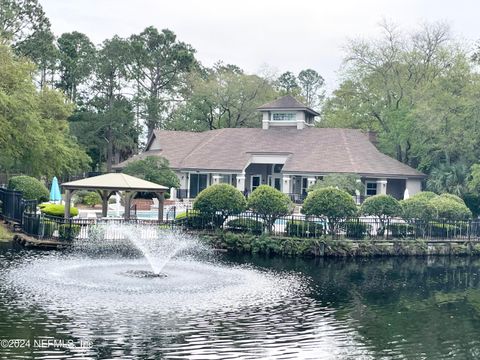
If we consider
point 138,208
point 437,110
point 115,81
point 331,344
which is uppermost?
point 115,81

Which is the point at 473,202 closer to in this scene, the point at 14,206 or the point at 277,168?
the point at 277,168

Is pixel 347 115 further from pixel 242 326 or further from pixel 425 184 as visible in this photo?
pixel 242 326

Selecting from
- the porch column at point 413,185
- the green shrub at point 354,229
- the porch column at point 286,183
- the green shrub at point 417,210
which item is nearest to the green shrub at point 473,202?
the porch column at point 413,185

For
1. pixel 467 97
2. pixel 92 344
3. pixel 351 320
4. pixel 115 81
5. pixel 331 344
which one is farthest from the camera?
pixel 115 81

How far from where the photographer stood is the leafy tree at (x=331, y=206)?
3197cm

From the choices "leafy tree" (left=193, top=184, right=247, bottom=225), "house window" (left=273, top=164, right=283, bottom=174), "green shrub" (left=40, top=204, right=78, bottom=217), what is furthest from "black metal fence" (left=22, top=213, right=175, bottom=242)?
"house window" (left=273, top=164, right=283, bottom=174)

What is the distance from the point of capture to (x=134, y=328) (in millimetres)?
15320

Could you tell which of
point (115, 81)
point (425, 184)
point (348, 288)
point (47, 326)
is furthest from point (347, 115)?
point (47, 326)

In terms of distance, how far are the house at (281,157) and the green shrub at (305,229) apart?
1474 cm

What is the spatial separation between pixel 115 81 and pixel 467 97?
117 ft

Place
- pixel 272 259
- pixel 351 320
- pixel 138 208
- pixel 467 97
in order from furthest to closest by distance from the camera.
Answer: pixel 467 97, pixel 138 208, pixel 272 259, pixel 351 320

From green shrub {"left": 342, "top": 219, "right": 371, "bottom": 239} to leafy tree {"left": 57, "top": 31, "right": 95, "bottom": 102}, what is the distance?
39684 millimetres

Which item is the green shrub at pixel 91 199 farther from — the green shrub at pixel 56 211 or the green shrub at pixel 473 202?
the green shrub at pixel 473 202

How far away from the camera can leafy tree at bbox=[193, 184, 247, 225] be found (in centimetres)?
3266
